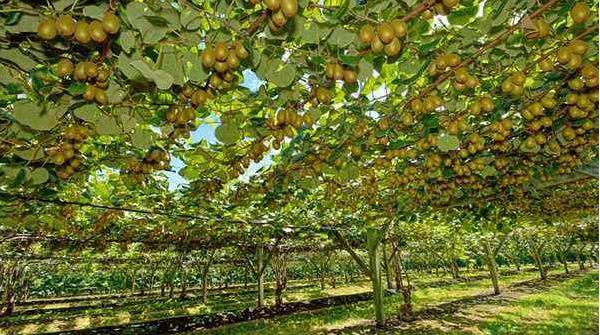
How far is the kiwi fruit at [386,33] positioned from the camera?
1685mm

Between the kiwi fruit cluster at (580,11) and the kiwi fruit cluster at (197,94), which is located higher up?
the kiwi fruit cluster at (580,11)

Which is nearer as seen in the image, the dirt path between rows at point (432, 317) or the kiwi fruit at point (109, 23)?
the kiwi fruit at point (109, 23)

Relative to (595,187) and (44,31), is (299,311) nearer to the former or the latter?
(595,187)

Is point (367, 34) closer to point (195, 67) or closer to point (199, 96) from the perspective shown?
point (195, 67)

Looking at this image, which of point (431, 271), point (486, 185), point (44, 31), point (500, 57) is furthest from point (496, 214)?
point (431, 271)

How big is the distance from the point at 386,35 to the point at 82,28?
1.30m

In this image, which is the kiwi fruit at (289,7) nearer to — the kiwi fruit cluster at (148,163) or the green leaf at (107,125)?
the green leaf at (107,125)

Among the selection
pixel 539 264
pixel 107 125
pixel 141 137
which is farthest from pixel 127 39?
pixel 539 264

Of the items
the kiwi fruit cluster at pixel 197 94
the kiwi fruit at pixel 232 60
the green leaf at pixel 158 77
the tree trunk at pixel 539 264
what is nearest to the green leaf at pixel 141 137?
the kiwi fruit cluster at pixel 197 94

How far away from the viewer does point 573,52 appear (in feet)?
7.18

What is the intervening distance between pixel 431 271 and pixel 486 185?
4901 cm

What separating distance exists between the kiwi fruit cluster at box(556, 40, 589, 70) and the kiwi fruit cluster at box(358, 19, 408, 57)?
1.20m

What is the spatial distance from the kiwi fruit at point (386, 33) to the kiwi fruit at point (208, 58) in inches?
31.3

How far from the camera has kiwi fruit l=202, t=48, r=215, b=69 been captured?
178 cm
